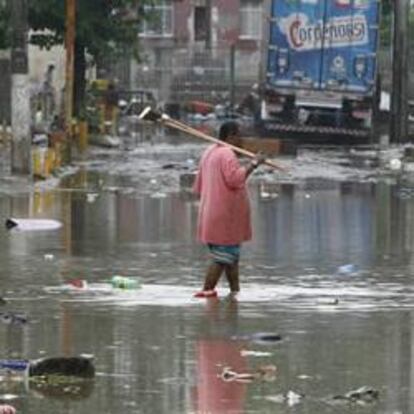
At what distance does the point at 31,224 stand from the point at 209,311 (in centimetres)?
695

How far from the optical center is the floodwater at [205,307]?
8.63m

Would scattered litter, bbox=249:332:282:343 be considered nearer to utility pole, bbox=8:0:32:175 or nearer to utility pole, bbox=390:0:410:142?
utility pole, bbox=8:0:32:175

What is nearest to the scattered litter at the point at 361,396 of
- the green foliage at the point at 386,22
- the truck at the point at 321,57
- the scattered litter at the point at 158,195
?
the scattered litter at the point at 158,195

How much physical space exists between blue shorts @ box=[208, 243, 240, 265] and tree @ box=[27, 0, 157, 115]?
23.5 m

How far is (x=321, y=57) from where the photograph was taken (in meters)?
40.1

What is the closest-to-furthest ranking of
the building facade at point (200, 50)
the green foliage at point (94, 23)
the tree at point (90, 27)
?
the green foliage at point (94, 23) → the tree at point (90, 27) → the building facade at point (200, 50)

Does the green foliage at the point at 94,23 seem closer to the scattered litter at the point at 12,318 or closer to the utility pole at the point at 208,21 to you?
the scattered litter at the point at 12,318

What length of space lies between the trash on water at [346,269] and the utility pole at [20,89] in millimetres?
10575

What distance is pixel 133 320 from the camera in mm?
11195

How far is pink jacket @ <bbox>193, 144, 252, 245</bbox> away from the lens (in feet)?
41.7

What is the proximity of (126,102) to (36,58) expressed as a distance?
7083 millimetres

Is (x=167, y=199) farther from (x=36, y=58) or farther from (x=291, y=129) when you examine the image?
(x=36, y=58)

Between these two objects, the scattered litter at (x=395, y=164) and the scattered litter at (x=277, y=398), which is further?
the scattered litter at (x=395, y=164)

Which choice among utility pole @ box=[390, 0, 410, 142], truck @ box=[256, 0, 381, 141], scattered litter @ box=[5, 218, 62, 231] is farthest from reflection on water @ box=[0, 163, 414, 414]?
utility pole @ box=[390, 0, 410, 142]
